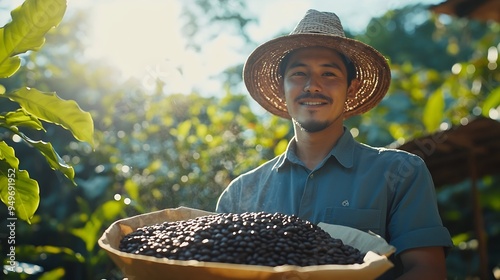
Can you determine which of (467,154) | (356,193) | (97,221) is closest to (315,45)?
(356,193)

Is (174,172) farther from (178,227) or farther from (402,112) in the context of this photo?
(402,112)

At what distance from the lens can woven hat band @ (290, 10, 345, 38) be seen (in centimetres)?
230

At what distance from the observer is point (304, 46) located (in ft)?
7.75

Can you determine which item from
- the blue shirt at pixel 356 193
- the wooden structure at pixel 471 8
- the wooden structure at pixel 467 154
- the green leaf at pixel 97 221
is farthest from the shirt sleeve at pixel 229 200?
the wooden structure at pixel 471 8

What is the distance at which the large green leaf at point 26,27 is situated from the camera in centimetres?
183

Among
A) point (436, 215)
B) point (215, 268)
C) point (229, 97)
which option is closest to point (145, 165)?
point (229, 97)

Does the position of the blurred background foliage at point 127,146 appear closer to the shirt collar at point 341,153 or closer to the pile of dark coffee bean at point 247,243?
the shirt collar at point 341,153

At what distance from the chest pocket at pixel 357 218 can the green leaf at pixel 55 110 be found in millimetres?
779

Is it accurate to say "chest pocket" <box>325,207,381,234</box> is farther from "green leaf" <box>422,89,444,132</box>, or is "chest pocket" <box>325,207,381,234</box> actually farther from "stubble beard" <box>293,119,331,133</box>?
"green leaf" <box>422,89,444,132</box>

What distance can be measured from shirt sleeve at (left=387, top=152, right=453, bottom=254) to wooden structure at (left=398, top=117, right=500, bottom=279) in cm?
155

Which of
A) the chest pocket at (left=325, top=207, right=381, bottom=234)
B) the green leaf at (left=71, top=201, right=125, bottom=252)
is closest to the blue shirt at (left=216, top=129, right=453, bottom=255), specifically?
the chest pocket at (left=325, top=207, right=381, bottom=234)

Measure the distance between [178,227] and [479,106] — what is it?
375 centimetres

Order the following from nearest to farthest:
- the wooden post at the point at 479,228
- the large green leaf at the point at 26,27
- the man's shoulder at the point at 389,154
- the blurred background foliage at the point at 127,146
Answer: the large green leaf at the point at 26,27
the man's shoulder at the point at 389,154
the blurred background foliage at the point at 127,146
the wooden post at the point at 479,228

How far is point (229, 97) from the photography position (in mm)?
4145
